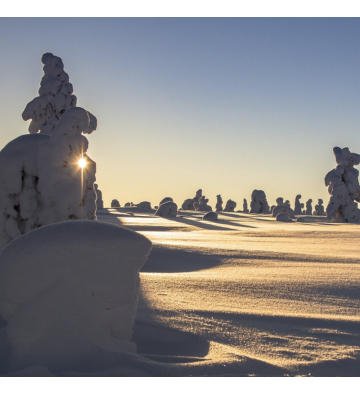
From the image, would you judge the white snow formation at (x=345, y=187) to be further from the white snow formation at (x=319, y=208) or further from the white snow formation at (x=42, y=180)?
the white snow formation at (x=319, y=208)

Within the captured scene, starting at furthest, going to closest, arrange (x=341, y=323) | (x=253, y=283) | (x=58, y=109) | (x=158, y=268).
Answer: (x=58, y=109), (x=158, y=268), (x=253, y=283), (x=341, y=323)

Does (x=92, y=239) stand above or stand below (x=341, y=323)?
above

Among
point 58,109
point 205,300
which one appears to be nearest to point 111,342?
point 205,300

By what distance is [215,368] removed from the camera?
225 cm

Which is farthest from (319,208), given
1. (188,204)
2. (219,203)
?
(188,204)

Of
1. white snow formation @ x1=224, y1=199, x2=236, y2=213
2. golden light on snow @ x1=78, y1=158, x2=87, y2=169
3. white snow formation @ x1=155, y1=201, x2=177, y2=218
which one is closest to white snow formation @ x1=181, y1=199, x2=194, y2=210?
white snow formation @ x1=224, y1=199, x2=236, y2=213

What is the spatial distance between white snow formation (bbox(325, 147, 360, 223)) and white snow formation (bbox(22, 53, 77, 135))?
12.3 meters

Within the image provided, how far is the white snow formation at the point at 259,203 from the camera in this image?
33594 mm

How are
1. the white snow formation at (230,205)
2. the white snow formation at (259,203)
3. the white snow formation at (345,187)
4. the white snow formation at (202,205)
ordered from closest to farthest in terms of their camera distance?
the white snow formation at (345,187) → the white snow formation at (259,203) → the white snow formation at (202,205) → the white snow formation at (230,205)

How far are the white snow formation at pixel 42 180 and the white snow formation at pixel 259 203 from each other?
93.8ft

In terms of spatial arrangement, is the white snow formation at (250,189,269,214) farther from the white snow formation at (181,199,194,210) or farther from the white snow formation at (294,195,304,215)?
the white snow formation at (294,195,304,215)

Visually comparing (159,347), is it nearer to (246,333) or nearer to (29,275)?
(246,333)

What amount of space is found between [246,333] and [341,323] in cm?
77

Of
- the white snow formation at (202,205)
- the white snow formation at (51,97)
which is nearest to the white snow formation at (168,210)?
the white snow formation at (51,97)
